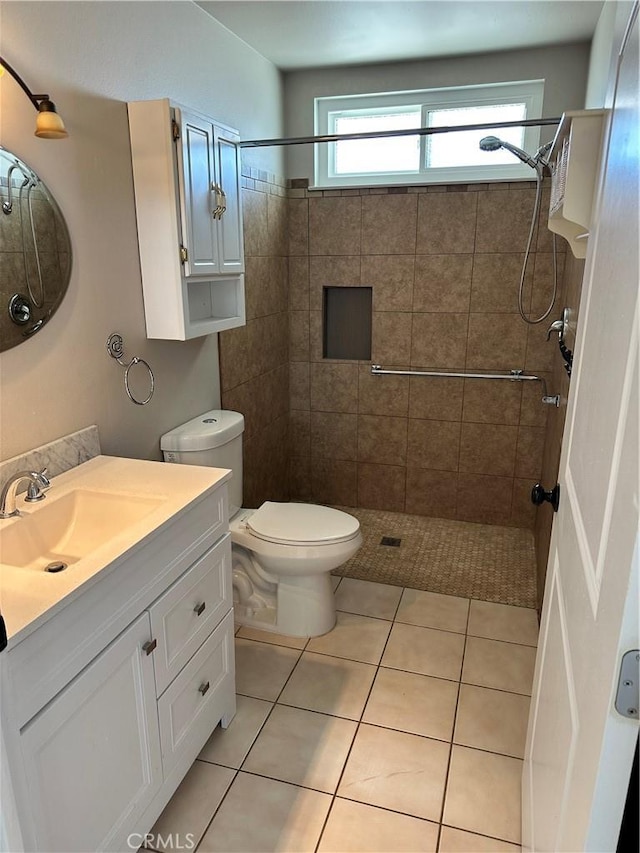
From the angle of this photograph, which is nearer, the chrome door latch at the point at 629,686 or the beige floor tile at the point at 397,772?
the chrome door latch at the point at 629,686

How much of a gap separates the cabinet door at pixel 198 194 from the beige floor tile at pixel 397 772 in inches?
65.8

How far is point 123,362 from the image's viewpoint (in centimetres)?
199

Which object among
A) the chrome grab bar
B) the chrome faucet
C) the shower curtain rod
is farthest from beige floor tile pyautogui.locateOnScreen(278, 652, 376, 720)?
the shower curtain rod

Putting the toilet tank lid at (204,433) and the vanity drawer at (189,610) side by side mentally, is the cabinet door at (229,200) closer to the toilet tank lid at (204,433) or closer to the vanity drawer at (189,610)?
the toilet tank lid at (204,433)

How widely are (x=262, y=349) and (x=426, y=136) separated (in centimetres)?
143

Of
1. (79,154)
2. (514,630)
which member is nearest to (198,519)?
(79,154)

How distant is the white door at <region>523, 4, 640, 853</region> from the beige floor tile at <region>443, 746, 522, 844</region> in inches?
12.6

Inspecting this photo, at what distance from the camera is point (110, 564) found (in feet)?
4.09

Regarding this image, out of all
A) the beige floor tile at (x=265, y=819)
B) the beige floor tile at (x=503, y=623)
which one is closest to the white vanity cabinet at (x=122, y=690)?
the beige floor tile at (x=265, y=819)

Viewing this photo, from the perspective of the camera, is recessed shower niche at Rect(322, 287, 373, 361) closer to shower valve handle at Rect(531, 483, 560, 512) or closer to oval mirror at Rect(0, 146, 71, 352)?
oval mirror at Rect(0, 146, 71, 352)

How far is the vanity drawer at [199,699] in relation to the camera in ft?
5.14

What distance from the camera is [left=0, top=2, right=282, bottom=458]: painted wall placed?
1.56m

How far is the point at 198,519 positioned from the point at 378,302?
204 cm

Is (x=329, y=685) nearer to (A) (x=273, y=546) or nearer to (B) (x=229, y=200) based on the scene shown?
(A) (x=273, y=546)
